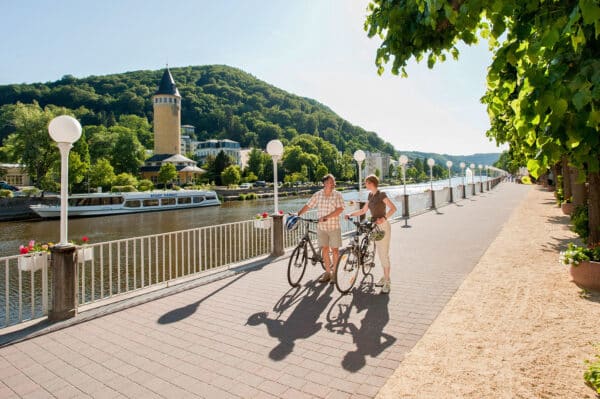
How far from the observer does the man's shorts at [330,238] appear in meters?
6.21

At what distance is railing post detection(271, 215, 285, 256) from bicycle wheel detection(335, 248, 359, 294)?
320 centimetres

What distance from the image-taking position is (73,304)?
4914 millimetres

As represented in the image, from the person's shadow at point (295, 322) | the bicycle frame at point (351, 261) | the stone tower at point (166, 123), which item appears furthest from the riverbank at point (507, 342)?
the stone tower at point (166, 123)

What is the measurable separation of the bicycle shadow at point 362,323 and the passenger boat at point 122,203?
1576 inches

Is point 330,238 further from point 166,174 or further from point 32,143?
point 166,174

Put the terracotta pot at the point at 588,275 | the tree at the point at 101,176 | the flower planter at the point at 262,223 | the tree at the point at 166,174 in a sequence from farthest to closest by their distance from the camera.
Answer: the tree at the point at 166,174
the tree at the point at 101,176
the flower planter at the point at 262,223
the terracotta pot at the point at 588,275

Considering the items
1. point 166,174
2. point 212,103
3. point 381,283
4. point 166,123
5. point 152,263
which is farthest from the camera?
point 212,103

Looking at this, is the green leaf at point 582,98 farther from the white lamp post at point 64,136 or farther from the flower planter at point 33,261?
the flower planter at point 33,261

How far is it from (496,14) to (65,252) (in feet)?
17.9

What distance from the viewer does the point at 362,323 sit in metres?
4.57

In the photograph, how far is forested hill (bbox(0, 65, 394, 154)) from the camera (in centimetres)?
13775

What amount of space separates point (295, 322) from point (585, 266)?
4.71 metres

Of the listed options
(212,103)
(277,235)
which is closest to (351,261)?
(277,235)

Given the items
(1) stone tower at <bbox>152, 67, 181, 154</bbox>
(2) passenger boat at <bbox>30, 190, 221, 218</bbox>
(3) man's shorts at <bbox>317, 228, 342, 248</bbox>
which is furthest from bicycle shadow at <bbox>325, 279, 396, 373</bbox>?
(1) stone tower at <bbox>152, 67, 181, 154</bbox>
